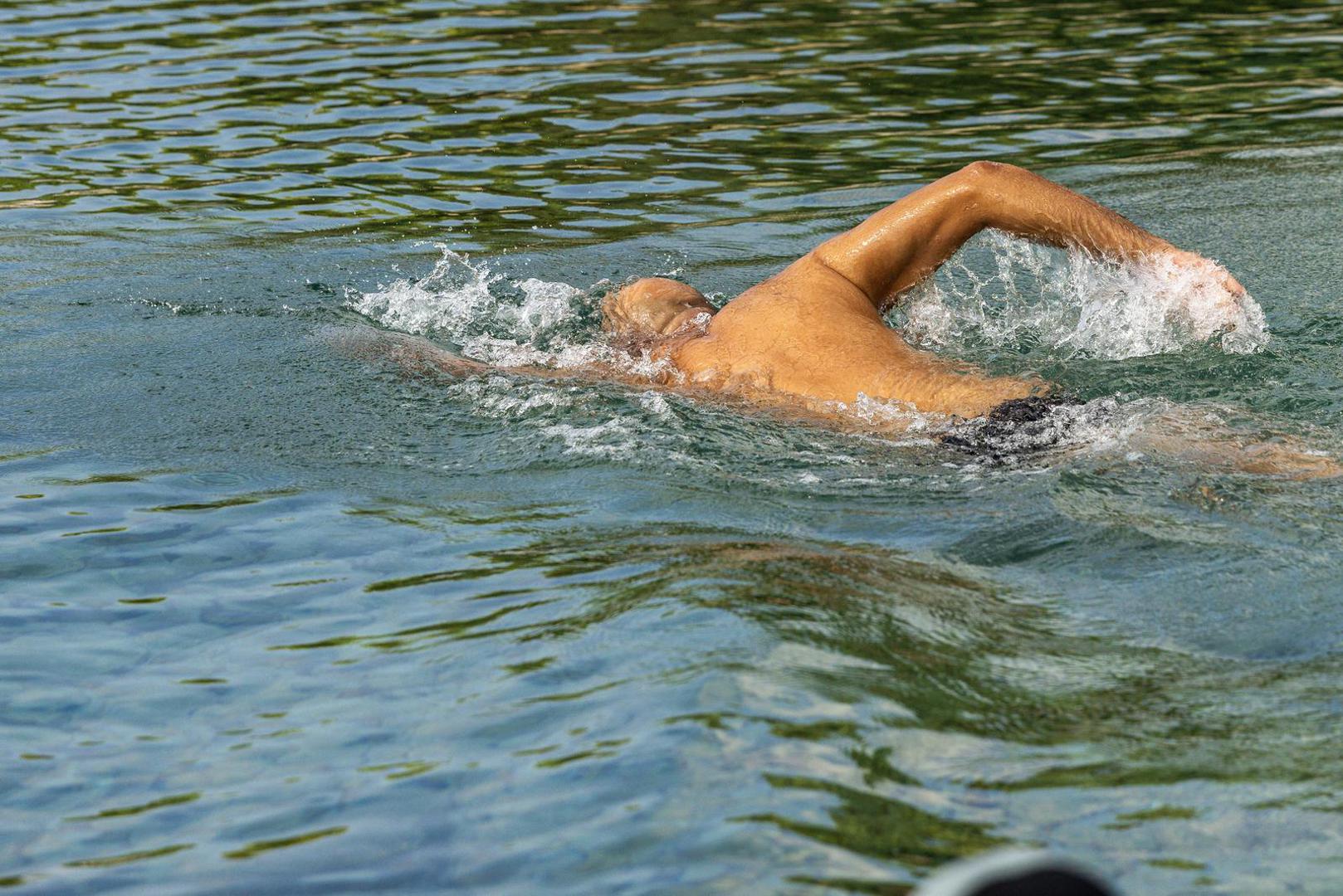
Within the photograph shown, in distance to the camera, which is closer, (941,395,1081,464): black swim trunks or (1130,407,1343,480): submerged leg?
(1130,407,1343,480): submerged leg

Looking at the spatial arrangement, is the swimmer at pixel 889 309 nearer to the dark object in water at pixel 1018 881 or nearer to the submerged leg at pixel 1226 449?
the submerged leg at pixel 1226 449

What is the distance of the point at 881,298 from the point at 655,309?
90 cm

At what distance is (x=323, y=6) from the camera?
14.4m

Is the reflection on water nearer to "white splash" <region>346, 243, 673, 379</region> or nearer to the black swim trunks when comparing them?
"white splash" <region>346, 243, 673, 379</region>

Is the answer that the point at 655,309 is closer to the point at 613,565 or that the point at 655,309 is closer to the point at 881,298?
the point at 881,298

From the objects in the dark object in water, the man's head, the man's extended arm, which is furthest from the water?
the dark object in water

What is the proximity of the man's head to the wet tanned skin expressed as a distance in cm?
36

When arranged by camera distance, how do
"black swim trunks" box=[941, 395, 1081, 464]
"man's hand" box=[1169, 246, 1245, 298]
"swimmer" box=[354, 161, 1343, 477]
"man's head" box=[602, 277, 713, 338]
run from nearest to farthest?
"black swim trunks" box=[941, 395, 1081, 464]
"swimmer" box=[354, 161, 1343, 477]
"man's hand" box=[1169, 246, 1245, 298]
"man's head" box=[602, 277, 713, 338]

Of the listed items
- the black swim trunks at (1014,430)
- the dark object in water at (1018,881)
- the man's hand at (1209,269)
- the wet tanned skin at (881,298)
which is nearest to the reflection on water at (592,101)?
the wet tanned skin at (881,298)

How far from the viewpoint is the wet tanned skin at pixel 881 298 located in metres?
4.92

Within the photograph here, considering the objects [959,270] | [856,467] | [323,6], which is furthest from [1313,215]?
[323,6]

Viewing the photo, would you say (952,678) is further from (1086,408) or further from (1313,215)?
(1313,215)

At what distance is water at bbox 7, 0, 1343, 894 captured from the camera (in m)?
2.90

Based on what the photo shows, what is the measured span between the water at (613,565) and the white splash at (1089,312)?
0.03m
